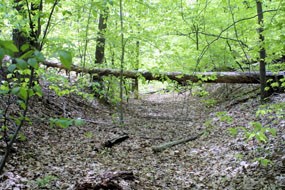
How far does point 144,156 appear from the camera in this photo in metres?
6.40

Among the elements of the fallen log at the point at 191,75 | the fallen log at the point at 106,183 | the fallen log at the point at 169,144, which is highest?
the fallen log at the point at 191,75

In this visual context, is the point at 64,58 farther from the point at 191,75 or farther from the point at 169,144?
the point at 191,75

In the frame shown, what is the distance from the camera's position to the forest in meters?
3.69

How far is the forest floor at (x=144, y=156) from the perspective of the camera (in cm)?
448

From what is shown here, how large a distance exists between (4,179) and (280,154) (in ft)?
14.7

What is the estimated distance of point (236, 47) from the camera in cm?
1176

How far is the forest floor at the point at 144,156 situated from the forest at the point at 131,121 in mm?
23

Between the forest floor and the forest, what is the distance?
0.08 feet

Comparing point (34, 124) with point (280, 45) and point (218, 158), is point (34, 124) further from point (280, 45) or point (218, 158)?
point (280, 45)

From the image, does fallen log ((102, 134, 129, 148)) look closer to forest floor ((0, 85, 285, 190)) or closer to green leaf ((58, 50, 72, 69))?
forest floor ((0, 85, 285, 190))

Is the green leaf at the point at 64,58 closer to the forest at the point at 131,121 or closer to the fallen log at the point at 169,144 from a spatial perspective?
the forest at the point at 131,121

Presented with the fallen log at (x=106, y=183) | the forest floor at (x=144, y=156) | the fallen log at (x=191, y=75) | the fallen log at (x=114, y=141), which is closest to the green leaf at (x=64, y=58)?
the forest floor at (x=144, y=156)

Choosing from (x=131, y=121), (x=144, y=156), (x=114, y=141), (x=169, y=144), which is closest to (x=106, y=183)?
(x=144, y=156)

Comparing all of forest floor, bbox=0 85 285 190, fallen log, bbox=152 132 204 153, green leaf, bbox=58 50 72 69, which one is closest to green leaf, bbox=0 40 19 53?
green leaf, bbox=58 50 72 69
